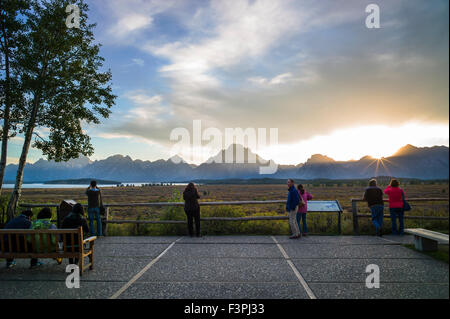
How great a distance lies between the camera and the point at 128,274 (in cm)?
561

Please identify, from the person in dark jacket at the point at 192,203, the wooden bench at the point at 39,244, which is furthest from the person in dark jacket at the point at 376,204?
the wooden bench at the point at 39,244

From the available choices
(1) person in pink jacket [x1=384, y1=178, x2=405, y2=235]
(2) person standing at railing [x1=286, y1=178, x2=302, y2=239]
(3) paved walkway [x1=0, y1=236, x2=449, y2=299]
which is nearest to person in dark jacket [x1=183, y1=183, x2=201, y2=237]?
(3) paved walkway [x1=0, y1=236, x2=449, y2=299]

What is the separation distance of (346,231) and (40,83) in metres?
14.0

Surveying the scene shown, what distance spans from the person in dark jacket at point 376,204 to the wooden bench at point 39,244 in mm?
8570

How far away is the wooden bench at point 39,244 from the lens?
5.57m

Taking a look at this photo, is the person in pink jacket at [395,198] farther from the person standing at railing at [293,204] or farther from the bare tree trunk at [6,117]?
the bare tree trunk at [6,117]

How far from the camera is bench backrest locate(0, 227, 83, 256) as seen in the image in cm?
557

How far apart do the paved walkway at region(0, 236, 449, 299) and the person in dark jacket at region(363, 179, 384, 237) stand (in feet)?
3.33

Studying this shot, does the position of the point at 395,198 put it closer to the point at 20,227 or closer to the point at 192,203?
the point at 192,203

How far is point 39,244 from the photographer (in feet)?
18.5

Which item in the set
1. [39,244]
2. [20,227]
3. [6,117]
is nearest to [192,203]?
[39,244]

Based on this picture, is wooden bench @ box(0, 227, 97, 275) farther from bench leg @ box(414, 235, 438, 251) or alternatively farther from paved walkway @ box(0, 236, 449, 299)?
bench leg @ box(414, 235, 438, 251)
